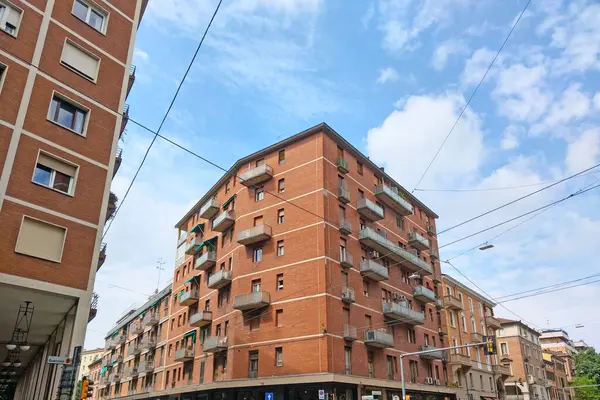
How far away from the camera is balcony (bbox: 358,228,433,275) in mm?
36500

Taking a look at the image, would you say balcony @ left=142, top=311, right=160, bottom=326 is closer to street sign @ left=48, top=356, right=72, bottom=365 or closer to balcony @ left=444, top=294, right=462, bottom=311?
balcony @ left=444, top=294, right=462, bottom=311

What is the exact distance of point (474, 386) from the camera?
159 feet

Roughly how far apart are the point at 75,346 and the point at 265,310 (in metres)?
19.2

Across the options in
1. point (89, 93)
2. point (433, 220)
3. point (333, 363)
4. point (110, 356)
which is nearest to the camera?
point (89, 93)

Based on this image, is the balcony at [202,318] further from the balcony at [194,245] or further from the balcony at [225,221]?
the balcony at [194,245]

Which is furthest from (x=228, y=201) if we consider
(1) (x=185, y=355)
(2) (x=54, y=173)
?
(2) (x=54, y=173)

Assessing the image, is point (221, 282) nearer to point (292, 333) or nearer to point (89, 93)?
point (292, 333)

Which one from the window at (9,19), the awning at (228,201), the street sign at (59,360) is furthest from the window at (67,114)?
the awning at (228,201)

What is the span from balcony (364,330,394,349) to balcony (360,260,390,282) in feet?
13.8

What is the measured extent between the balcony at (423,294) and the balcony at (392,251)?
1.83 metres

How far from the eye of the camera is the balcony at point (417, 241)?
44219 mm

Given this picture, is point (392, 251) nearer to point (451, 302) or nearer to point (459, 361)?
point (451, 302)

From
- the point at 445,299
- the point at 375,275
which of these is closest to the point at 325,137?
the point at 375,275

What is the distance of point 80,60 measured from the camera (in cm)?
1869
